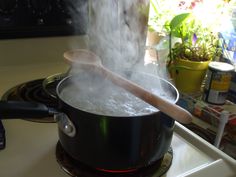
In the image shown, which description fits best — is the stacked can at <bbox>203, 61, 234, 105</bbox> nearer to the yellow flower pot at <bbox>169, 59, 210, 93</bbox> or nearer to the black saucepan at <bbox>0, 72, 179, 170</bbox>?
the yellow flower pot at <bbox>169, 59, 210, 93</bbox>

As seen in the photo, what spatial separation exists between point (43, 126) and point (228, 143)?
1.71 feet

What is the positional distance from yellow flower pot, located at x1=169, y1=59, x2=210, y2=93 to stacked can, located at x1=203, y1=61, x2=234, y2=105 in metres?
0.05

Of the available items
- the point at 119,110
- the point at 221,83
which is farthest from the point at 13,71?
the point at 221,83

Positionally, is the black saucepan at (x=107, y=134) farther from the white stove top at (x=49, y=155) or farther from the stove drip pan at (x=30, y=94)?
the stove drip pan at (x=30, y=94)

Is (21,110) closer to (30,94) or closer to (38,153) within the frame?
(38,153)

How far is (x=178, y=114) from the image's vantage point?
1.31 feet

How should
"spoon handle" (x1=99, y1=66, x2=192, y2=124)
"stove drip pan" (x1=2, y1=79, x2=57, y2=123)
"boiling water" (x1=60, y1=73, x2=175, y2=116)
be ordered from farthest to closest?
"stove drip pan" (x1=2, y1=79, x2=57, y2=123), "boiling water" (x1=60, y1=73, x2=175, y2=116), "spoon handle" (x1=99, y1=66, x2=192, y2=124)

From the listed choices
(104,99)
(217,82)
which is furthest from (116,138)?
(217,82)

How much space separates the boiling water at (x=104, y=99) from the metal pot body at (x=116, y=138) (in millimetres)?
51

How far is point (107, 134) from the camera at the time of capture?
1.38 ft

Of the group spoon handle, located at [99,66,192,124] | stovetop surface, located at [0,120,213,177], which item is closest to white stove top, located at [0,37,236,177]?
stovetop surface, located at [0,120,213,177]

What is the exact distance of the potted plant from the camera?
935 mm

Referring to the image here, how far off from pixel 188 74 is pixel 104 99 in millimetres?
467

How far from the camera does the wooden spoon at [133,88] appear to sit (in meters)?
0.40
